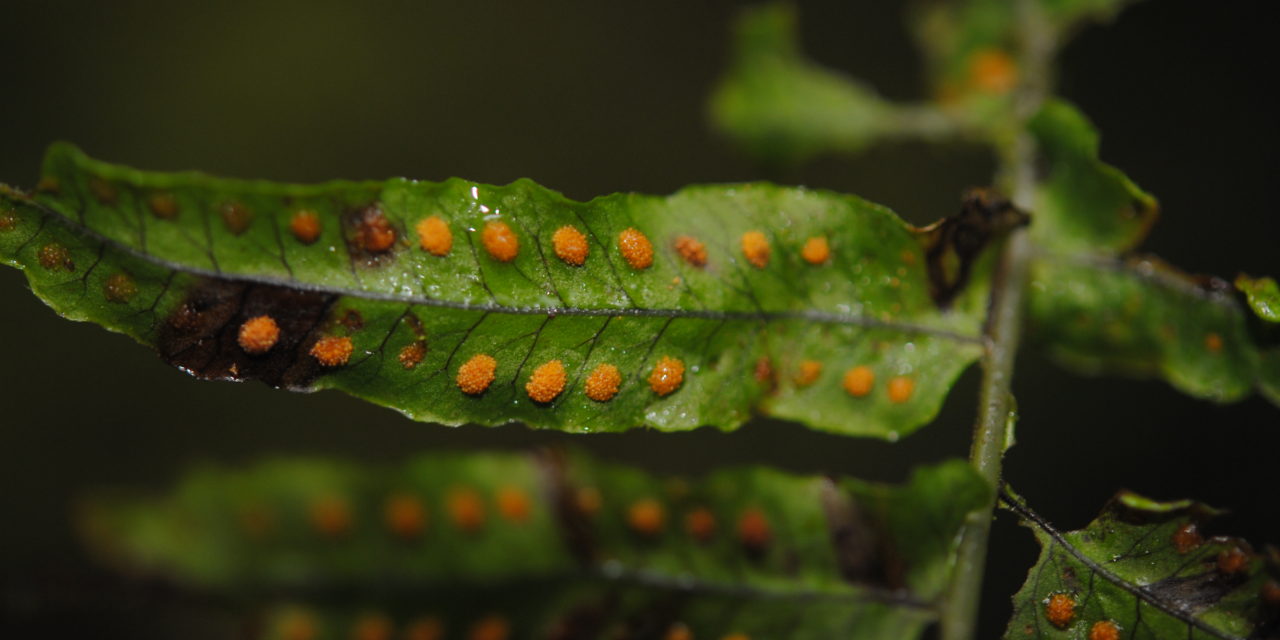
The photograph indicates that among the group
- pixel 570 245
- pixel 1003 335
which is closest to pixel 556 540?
pixel 570 245

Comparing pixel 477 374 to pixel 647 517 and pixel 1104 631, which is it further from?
pixel 1104 631

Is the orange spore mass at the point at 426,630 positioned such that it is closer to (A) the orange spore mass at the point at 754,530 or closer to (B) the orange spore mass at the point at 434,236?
→ (A) the orange spore mass at the point at 754,530

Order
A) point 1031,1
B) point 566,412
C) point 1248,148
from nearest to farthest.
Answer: point 566,412 < point 1031,1 < point 1248,148

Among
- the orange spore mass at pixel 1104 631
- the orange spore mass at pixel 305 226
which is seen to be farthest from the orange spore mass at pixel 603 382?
the orange spore mass at pixel 1104 631

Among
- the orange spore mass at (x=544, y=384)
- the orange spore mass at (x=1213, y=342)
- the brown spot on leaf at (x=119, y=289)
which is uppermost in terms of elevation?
the brown spot on leaf at (x=119, y=289)

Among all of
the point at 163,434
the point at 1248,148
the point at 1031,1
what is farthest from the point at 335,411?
the point at 1248,148

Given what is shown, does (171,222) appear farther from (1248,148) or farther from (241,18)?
(1248,148)
